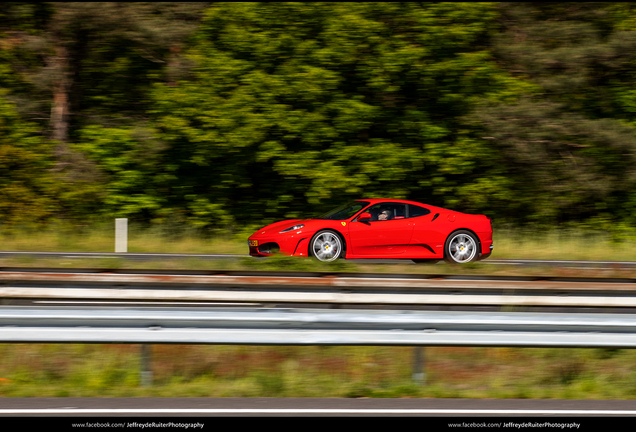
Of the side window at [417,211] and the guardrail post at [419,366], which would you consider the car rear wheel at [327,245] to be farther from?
the guardrail post at [419,366]

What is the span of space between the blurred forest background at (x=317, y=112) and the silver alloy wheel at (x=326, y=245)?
6498 millimetres

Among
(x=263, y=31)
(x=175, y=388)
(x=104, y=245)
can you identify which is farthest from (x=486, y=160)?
(x=175, y=388)

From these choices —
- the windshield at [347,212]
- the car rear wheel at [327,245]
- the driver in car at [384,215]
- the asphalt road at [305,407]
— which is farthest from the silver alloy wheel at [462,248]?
the asphalt road at [305,407]

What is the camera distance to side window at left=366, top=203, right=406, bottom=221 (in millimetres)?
12555

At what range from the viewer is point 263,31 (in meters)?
19.1

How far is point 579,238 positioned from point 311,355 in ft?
48.5

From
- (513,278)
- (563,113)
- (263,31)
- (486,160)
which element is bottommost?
(513,278)

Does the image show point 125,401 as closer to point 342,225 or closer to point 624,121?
point 342,225

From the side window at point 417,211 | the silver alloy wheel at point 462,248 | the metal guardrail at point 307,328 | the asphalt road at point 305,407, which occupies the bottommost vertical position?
the asphalt road at point 305,407

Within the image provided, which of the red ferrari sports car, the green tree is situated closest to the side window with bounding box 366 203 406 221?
the red ferrari sports car

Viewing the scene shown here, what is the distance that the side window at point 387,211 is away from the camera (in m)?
12.6

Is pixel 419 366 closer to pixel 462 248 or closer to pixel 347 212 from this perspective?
pixel 347 212

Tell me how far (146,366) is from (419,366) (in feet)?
7.41

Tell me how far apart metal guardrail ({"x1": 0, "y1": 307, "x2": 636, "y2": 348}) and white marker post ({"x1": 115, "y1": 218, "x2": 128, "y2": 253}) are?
10611 millimetres
